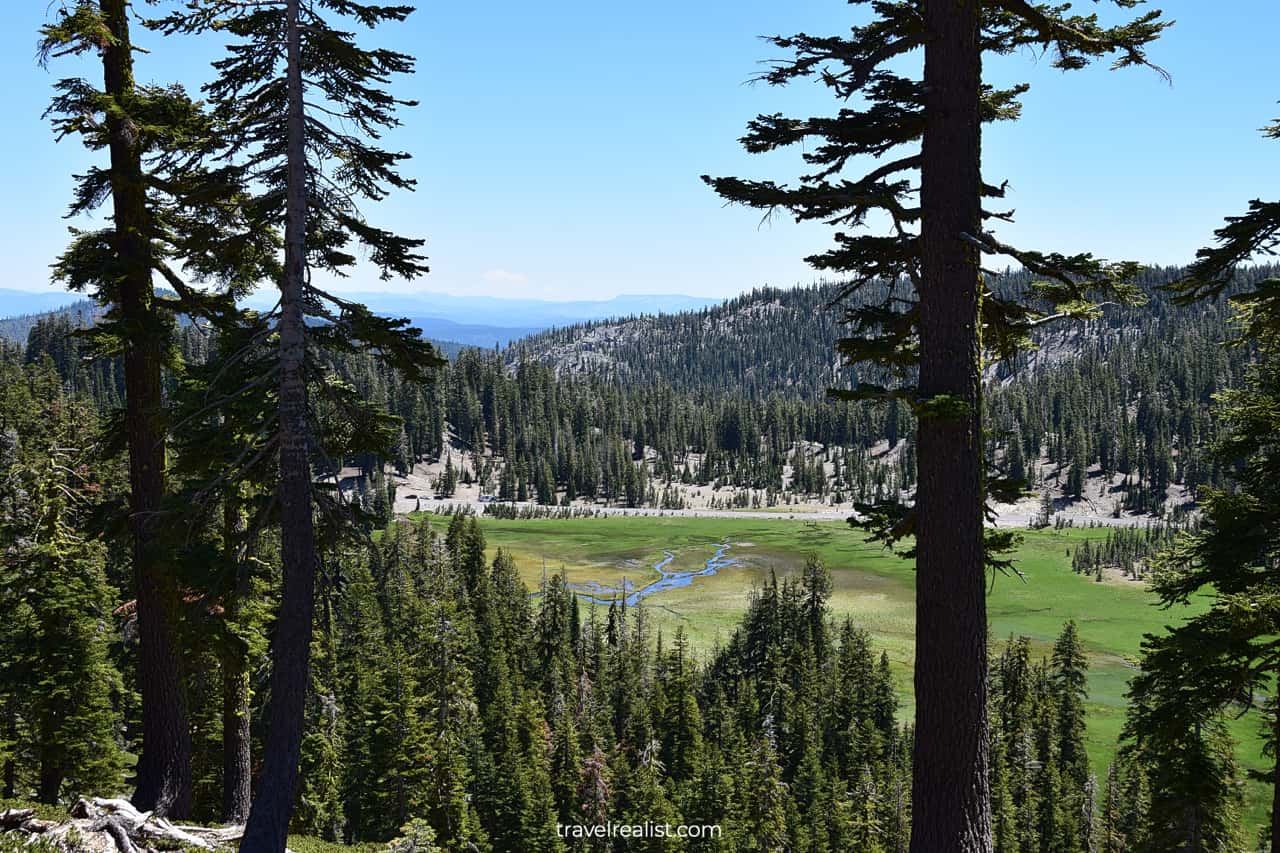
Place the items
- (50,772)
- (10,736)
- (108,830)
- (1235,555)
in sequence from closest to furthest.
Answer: (108,830)
(1235,555)
(50,772)
(10,736)

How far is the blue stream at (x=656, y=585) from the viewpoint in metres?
92.2

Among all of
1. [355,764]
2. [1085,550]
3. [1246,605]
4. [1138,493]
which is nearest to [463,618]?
[355,764]

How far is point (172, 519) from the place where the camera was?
Answer: 10500mm

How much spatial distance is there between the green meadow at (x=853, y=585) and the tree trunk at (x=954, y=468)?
44670mm

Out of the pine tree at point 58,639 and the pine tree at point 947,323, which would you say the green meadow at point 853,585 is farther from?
the pine tree at point 947,323

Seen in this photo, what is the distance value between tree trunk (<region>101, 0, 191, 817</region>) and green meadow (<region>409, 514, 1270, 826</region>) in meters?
43.3

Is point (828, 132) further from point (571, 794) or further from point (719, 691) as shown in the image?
point (719, 691)

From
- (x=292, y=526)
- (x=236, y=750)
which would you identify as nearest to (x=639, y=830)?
(x=236, y=750)

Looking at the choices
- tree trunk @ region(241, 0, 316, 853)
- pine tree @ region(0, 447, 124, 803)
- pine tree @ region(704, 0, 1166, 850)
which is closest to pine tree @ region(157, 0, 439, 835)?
tree trunk @ region(241, 0, 316, 853)

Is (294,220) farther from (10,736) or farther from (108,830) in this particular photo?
(10,736)

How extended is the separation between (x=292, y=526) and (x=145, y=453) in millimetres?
4590

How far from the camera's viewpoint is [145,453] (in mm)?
12602

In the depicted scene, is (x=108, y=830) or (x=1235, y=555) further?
(x=1235, y=555)

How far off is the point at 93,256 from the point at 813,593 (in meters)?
63.5
